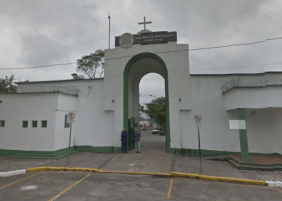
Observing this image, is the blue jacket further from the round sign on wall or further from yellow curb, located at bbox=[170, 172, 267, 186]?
the round sign on wall

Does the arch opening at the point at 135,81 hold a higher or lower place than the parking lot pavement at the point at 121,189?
higher

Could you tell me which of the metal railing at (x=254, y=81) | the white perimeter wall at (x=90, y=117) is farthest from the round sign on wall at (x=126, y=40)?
the metal railing at (x=254, y=81)

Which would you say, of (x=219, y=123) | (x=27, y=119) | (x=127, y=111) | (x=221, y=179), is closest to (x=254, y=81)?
(x=219, y=123)

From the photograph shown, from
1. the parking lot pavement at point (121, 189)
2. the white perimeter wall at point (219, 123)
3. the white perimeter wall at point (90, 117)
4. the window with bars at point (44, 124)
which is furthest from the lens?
the white perimeter wall at point (90, 117)

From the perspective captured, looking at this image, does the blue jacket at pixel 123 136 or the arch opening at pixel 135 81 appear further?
the arch opening at pixel 135 81

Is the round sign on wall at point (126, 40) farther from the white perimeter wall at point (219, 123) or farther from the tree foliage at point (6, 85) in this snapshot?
the tree foliage at point (6, 85)

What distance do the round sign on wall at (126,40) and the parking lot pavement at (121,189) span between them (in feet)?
30.5

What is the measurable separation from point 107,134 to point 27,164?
4.98 meters

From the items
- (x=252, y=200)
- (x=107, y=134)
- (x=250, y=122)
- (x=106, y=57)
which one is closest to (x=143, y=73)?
(x=106, y=57)

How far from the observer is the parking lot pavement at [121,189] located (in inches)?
194

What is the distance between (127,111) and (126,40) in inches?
220

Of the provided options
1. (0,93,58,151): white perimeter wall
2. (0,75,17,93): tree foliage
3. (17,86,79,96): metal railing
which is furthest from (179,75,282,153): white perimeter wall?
(0,75,17,93): tree foliage

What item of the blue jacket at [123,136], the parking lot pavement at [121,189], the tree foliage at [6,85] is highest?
the tree foliage at [6,85]

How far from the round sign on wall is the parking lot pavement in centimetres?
931
